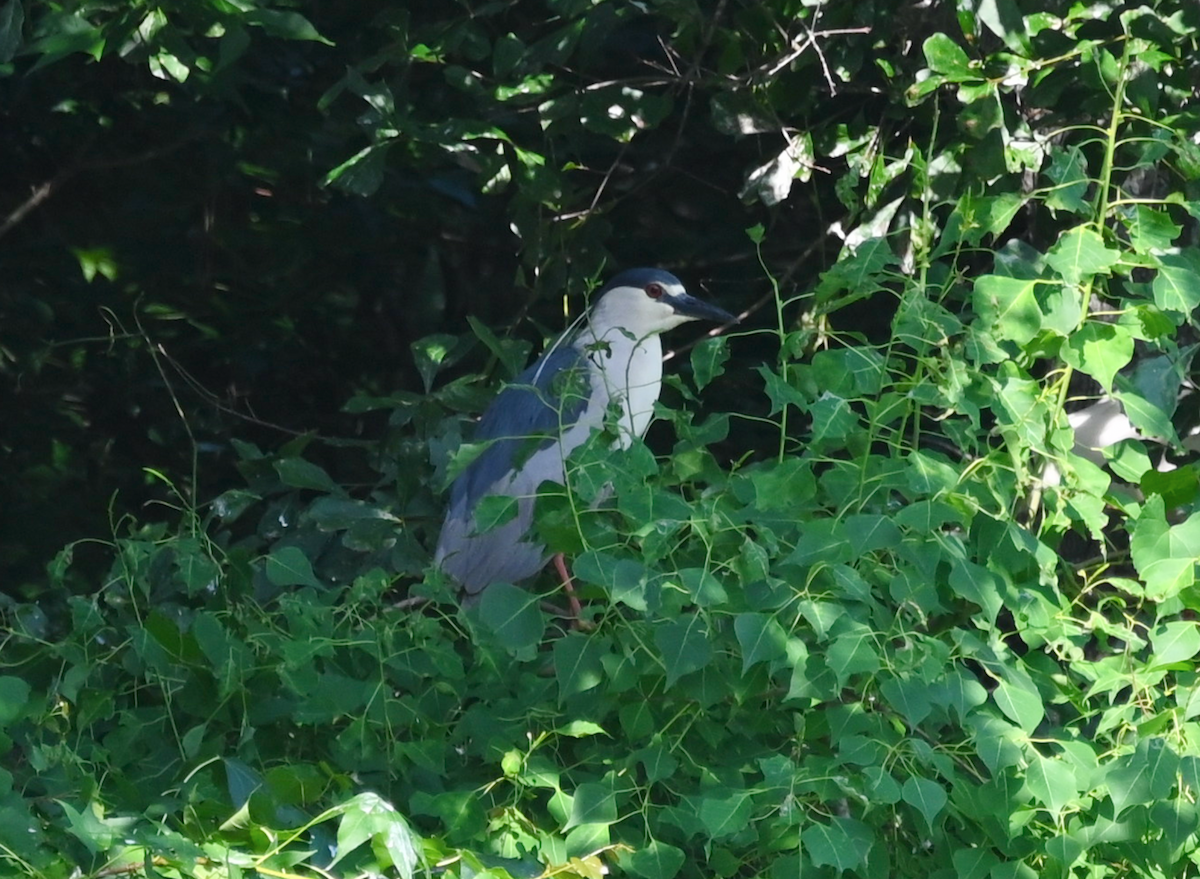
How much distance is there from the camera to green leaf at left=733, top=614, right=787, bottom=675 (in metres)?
1.59

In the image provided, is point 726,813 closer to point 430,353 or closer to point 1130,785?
point 1130,785

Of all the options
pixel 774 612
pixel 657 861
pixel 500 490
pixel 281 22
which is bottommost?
pixel 500 490

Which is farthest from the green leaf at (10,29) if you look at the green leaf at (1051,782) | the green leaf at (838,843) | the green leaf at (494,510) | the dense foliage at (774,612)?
the green leaf at (1051,782)

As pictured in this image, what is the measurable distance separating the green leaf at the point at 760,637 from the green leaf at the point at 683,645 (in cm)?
5

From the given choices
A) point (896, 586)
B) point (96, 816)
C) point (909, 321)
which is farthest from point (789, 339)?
point (96, 816)

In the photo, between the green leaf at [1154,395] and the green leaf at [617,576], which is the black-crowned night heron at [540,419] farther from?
the green leaf at [617,576]

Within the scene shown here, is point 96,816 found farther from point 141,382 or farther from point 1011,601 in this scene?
point 141,382

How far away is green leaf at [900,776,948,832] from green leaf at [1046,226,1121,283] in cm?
58

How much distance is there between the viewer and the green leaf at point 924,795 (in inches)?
61.9

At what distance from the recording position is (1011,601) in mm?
1753

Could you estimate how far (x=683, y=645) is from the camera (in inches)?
65.0

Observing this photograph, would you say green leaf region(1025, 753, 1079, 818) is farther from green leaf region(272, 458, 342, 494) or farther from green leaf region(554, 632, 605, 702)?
green leaf region(272, 458, 342, 494)

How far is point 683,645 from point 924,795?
278 mm

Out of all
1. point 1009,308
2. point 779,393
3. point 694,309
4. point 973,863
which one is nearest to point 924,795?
point 973,863
